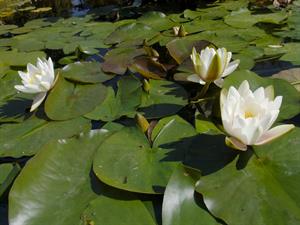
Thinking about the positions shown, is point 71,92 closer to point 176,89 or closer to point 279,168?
point 176,89

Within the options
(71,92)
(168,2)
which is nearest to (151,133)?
(71,92)

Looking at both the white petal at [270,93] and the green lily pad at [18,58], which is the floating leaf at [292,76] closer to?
the white petal at [270,93]

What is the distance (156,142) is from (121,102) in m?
0.62

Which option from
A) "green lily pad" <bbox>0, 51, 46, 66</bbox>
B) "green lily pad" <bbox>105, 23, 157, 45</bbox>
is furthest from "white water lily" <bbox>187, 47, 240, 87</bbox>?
"green lily pad" <bbox>0, 51, 46, 66</bbox>

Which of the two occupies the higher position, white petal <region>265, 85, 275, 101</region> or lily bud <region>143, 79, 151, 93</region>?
white petal <region>265, 85, 275, 101</region>

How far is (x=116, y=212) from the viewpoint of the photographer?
4.47ft

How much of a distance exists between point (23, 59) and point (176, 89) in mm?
1749

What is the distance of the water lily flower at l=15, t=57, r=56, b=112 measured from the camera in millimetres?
2182

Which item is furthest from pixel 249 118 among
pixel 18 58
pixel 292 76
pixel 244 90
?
pixel 18 58

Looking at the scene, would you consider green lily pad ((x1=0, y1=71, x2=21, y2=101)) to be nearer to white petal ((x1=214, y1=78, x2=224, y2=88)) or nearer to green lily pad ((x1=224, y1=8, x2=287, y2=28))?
white petal ((x1=214, y1=78, x2=224, y2=88))

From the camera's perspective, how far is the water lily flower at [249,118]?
52.4 inches

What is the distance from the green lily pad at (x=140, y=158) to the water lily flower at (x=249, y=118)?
30cm

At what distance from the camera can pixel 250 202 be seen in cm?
126

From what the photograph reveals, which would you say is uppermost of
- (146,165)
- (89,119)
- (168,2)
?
(146,165)
